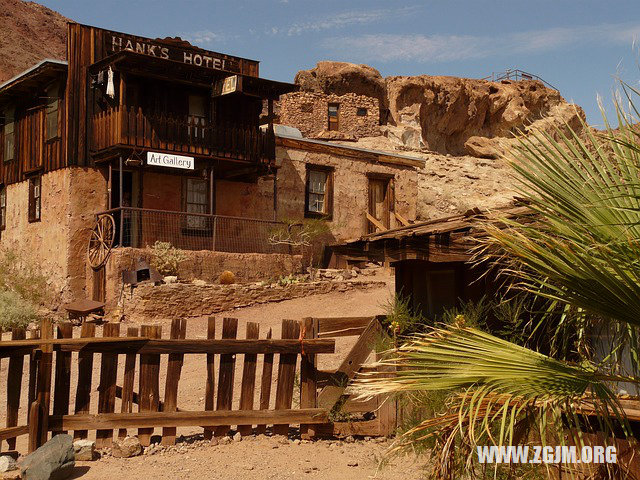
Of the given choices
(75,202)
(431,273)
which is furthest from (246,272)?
(431,273)

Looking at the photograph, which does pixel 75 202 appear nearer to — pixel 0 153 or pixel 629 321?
pixel 0 153

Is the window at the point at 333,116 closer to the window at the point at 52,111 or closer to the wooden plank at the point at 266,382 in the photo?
the window at the point at 52,111

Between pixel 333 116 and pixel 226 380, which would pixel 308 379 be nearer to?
pixel 226 380

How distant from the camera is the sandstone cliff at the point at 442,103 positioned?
3844 centimetres

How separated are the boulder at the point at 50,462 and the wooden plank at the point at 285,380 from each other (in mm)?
2096

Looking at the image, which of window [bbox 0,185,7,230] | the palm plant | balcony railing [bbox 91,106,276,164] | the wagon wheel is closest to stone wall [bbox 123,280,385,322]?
the wagon wheel

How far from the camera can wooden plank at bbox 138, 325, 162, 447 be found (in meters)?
7.24

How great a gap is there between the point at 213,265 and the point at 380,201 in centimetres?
819

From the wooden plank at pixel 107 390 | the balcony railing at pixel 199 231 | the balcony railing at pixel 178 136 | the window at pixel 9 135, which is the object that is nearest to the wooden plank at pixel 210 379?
the wooden plank at pixel 107 390

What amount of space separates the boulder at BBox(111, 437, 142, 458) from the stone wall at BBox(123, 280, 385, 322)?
390 inches

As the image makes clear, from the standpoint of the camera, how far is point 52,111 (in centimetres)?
2089

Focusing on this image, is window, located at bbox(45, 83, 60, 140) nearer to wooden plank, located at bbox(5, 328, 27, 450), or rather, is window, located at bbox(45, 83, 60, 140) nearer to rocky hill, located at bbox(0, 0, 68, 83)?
wooden plank, located at bbox(5, 328, 27, 450)

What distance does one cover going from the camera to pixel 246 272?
→ 1998 centimetres
